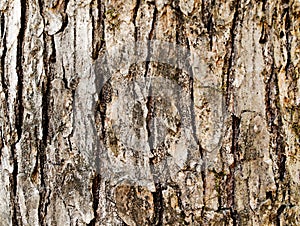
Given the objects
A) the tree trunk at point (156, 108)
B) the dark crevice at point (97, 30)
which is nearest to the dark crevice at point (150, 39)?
the tree trunk at point (156, 108)

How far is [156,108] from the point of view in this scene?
1.15 metres

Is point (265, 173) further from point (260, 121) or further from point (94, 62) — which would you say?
point (94, 62)

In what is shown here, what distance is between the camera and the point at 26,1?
3.87 ft

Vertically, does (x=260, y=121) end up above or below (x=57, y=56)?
below

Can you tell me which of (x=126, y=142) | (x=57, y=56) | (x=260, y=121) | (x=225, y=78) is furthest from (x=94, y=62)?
(x=260, y=121)

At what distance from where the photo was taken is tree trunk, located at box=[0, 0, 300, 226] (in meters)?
1.12

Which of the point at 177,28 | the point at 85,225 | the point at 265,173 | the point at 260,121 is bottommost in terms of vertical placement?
the point at 85,225

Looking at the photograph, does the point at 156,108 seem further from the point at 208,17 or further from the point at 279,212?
the point at 279,212

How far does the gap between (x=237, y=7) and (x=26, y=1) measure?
532 millimetres

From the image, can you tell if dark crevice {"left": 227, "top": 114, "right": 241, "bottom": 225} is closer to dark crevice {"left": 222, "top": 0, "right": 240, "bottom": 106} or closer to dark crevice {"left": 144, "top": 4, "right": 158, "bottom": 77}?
dark crevice {"left": 222, "top": 0, "right": 240, "bottom": 106}

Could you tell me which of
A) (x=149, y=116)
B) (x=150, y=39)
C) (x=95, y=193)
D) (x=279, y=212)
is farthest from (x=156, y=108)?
(x=279, y=212)

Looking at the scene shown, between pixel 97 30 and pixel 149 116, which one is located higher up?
pixel 97 30

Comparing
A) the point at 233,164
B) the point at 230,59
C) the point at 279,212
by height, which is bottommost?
the point at 279,212

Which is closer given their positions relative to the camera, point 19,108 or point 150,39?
point 150,39
